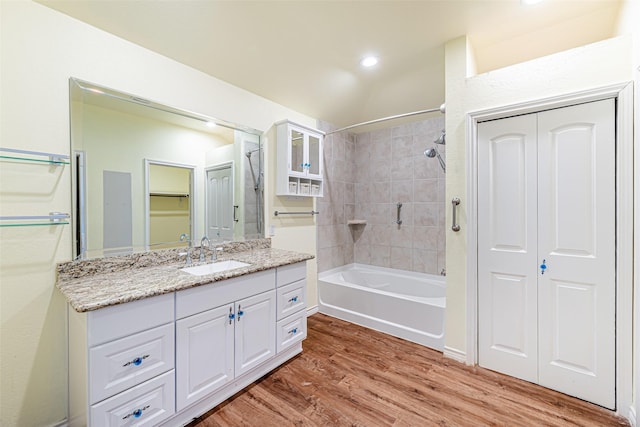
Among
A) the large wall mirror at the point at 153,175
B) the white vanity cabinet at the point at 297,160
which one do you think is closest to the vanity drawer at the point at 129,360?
the large wall mirror at the point at 153,175

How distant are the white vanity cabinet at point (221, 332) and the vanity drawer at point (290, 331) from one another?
8 cm

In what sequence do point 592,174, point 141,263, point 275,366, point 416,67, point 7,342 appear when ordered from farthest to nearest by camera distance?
1. point 416,67
2. point 275,366
3. point 141,263
4. point 592,174
5. point 7,342

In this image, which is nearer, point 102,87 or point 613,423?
point 613,423

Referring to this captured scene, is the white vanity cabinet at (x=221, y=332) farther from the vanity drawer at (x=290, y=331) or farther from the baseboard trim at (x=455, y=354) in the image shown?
the baseboard trim at (x=455, y=354)

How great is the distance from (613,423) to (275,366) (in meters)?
2.18

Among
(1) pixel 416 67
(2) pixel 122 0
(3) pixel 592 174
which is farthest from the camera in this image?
(1) pixel 416 67

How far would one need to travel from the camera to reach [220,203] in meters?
2.41

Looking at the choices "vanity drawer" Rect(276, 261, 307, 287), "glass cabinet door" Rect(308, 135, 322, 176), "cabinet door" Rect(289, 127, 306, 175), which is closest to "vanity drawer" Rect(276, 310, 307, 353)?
"vanity drawer" Rect(276, 261, 307, 287)

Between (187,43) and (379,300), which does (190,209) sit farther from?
(379,300)

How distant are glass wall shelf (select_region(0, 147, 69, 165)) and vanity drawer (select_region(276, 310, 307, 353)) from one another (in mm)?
1792

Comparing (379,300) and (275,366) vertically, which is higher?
(379,300)

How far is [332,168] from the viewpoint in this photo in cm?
366

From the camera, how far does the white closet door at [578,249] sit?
65.8 inches

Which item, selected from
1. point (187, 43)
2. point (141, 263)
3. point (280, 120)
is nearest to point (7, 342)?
point (141, 263)
